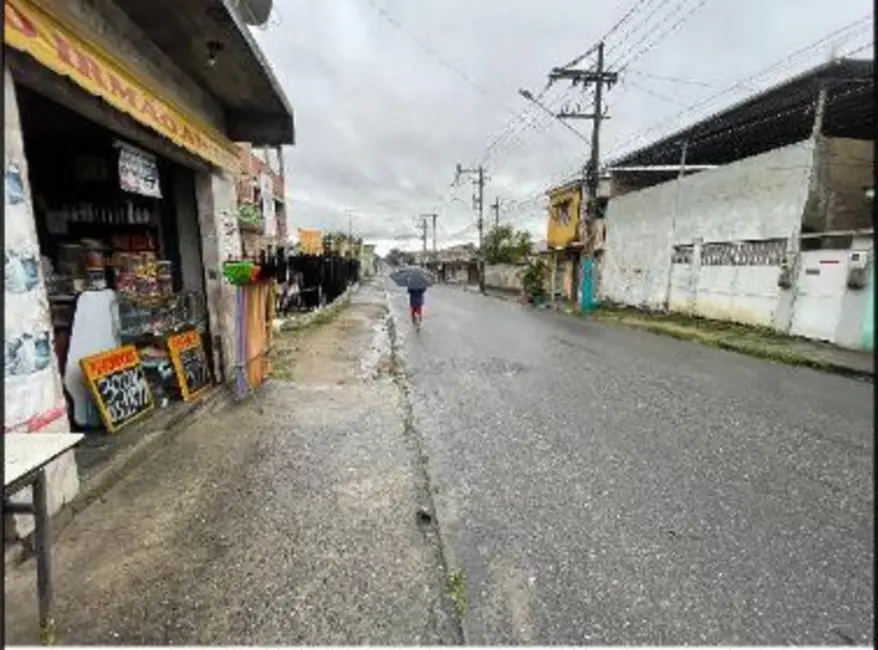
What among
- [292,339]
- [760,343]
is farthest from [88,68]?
[760,343]

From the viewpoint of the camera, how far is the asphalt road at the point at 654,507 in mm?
2877

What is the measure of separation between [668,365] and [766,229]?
7.59 metres

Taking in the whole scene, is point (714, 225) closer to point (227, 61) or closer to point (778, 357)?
point (778, 357)

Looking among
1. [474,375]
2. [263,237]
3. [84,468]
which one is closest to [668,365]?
[474,375]

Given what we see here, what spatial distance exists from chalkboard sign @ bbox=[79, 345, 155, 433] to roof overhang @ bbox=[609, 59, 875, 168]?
43.1 feet

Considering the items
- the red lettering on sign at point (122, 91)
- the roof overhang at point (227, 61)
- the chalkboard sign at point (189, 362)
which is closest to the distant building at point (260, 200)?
the roof overhang at point (227, 61)

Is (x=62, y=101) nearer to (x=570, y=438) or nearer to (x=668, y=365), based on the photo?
(x=570, y=438)

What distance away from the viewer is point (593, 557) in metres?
3.44

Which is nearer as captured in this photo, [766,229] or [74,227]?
[74,227]

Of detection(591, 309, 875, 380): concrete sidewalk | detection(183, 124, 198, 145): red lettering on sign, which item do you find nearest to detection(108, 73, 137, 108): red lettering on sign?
detection(183, 124, 198, 145): red lettering on sign

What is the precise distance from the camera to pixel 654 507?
415 cm

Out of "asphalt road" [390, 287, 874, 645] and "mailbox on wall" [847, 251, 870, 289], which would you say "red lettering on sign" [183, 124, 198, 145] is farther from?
"mailbox on wall" [847, 251, 870, 289]

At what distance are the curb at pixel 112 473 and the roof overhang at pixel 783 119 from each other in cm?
1289

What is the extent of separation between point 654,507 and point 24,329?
4475 millimetres
